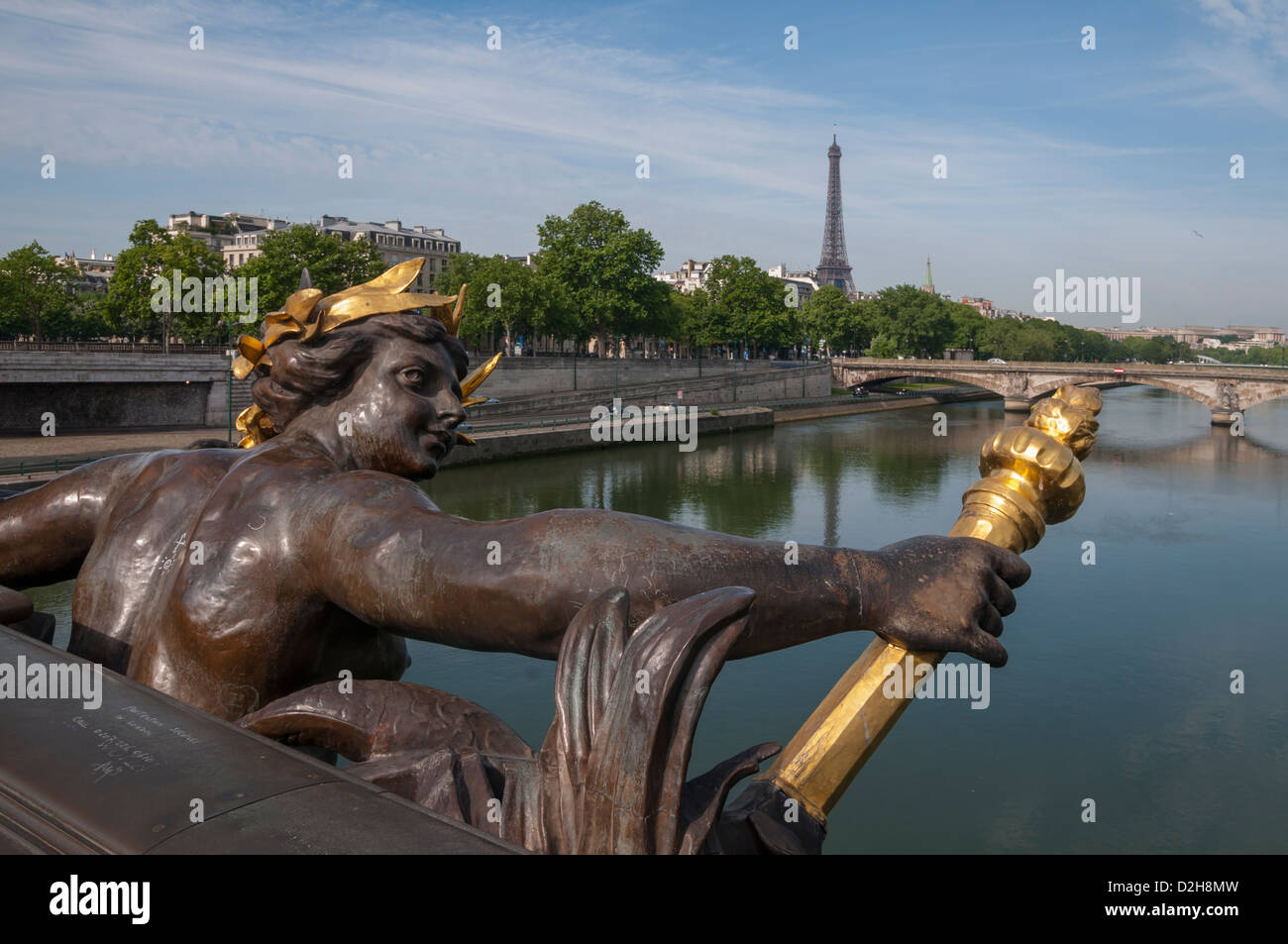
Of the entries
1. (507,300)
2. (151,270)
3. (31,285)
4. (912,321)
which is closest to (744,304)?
(507,300)

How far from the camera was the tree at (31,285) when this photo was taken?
41844mm

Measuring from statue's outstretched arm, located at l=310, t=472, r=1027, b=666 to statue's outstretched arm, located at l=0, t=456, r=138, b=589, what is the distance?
1108 millimetres

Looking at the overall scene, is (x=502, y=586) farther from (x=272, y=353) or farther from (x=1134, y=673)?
(x=1134, y=673)

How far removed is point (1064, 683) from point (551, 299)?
4130cm

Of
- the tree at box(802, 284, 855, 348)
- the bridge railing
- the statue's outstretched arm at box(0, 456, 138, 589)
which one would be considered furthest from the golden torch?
the tree at box(802, 284, 855, 348)

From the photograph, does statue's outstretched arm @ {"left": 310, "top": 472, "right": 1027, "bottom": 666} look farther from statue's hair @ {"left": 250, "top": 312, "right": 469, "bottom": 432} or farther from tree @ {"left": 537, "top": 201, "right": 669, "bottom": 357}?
tree @ {"left": 537, "top": 201, "right": 669, "bottom": 357}

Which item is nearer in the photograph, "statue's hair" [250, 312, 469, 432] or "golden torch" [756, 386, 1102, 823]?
"golden torch" [756, 386, 1102, 823]

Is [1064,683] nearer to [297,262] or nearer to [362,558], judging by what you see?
[362,558]

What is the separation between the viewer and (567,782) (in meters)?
1.51

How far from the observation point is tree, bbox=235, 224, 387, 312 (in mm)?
39625

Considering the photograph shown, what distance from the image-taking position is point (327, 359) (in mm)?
2291

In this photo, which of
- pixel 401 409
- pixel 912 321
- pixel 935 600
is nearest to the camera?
pixel 935 600
